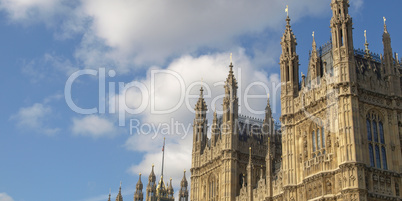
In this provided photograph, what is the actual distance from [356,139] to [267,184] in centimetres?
1286

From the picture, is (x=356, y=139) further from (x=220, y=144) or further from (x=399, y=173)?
(x=220, y=144)

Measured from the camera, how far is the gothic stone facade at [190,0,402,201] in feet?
136

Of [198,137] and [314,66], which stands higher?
[314,66]

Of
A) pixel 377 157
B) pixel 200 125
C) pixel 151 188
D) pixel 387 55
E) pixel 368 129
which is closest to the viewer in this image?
pixel 377 157

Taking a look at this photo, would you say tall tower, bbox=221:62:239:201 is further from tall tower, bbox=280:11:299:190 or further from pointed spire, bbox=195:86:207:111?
tall tower, bbox=280:11:299:190

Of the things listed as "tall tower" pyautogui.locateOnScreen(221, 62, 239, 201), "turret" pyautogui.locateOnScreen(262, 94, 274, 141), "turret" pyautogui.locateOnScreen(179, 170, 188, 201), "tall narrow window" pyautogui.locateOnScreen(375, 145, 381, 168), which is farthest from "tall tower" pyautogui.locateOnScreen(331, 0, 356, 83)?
"turret" pyautogui.locateOnScreen(179, 170, 188, 201)

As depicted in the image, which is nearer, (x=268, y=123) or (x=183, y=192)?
(x=268, y=123)

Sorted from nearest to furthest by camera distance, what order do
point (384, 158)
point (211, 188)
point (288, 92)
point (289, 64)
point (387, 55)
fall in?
point (384, 158) → point (387, 55) → point (288, 92) → point (289, 64) → point (211, 188)

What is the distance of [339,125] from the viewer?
42500 millimetres

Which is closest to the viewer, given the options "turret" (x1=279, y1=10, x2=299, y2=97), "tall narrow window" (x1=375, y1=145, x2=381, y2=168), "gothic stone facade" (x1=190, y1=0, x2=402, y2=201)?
"gothic stone facade" (x1=190, y1=0, x2=402, y2=201)

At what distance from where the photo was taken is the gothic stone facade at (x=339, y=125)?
4150 cm

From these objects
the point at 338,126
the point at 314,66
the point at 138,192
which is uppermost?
the point at 314,66

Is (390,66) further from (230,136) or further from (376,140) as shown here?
(230,136)

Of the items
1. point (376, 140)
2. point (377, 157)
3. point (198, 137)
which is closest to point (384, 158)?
point (377, 157)
